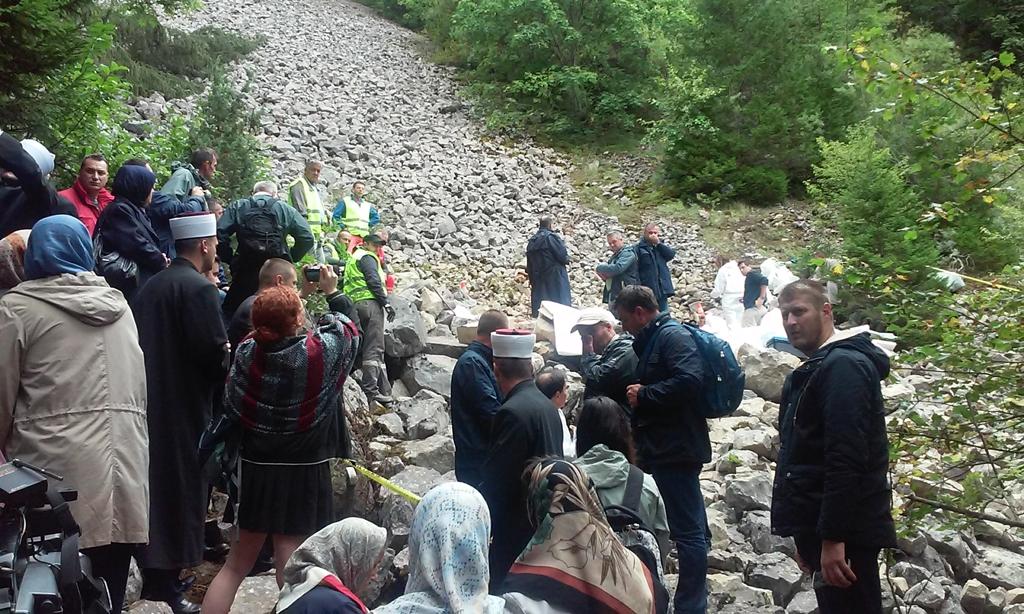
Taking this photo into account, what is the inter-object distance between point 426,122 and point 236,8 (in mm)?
12033

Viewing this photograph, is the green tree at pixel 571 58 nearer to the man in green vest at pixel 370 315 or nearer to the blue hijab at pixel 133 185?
the man in green vest at pixel 370 315

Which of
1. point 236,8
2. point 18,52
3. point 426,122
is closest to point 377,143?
point 426,122

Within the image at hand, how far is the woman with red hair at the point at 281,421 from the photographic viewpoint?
12.3ft

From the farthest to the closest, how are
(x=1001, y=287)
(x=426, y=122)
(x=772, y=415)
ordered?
(x=426, y=122) → (x=772, y=415) → (x=1001, y=287)

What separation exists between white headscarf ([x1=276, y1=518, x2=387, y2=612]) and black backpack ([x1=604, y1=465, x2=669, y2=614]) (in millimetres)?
778

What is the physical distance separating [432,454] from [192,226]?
304cm

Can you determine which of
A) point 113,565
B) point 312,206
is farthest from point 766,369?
point 113,565

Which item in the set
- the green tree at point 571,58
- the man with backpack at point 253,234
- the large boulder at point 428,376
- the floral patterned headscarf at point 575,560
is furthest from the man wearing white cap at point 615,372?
the green tree at point 571,58

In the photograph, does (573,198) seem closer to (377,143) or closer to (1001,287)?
(377,143)

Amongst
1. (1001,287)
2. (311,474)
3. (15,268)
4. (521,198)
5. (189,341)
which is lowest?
(521,198)

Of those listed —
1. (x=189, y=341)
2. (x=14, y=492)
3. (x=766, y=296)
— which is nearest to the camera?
(x=14, y=492)

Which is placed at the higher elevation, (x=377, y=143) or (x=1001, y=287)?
(x=1001, y=287)

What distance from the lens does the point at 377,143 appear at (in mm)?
22766

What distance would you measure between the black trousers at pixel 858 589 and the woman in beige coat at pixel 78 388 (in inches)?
105
